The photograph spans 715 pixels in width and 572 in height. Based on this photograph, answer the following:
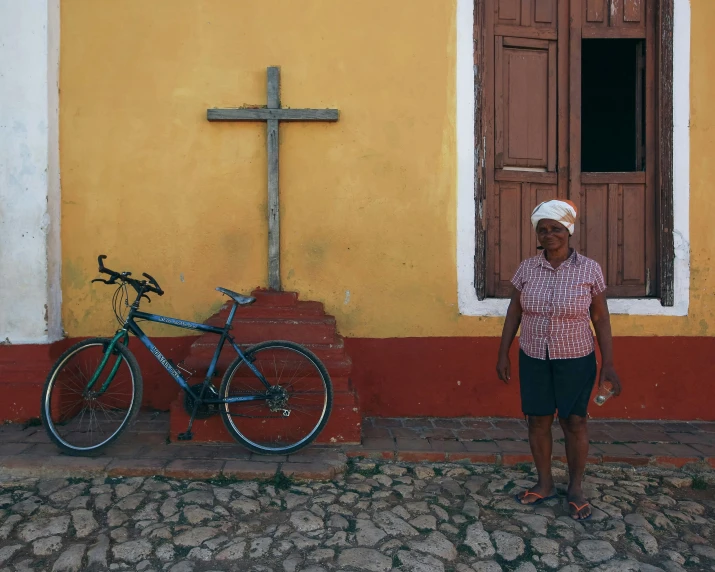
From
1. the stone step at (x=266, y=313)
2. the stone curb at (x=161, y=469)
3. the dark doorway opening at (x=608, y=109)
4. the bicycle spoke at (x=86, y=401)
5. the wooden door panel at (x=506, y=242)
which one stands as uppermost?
the dark doorway opening at (x=608, y=109)

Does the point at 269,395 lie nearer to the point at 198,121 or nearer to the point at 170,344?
the point at 170,344

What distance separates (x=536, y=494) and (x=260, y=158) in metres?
3.08

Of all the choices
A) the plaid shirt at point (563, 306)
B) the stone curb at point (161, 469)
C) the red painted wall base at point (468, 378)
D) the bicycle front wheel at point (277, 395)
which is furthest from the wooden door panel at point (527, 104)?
the stone curb at point (161, 469)

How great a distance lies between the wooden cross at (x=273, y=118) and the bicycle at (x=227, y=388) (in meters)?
0.81

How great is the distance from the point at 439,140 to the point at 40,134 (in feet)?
9.77

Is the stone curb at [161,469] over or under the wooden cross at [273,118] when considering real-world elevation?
under

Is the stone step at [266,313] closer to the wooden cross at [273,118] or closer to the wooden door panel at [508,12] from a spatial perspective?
the wooden cross at [273,118]

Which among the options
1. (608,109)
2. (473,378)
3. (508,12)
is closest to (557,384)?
(473,378)

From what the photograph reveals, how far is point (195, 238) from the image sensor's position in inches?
188

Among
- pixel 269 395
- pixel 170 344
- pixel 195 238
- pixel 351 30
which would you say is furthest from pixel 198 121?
pixel 269 395

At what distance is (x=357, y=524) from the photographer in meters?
3.12

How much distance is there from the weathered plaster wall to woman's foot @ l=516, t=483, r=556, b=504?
346 cm

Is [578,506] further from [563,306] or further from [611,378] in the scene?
[563,306]

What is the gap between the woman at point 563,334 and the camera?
3.17 m
